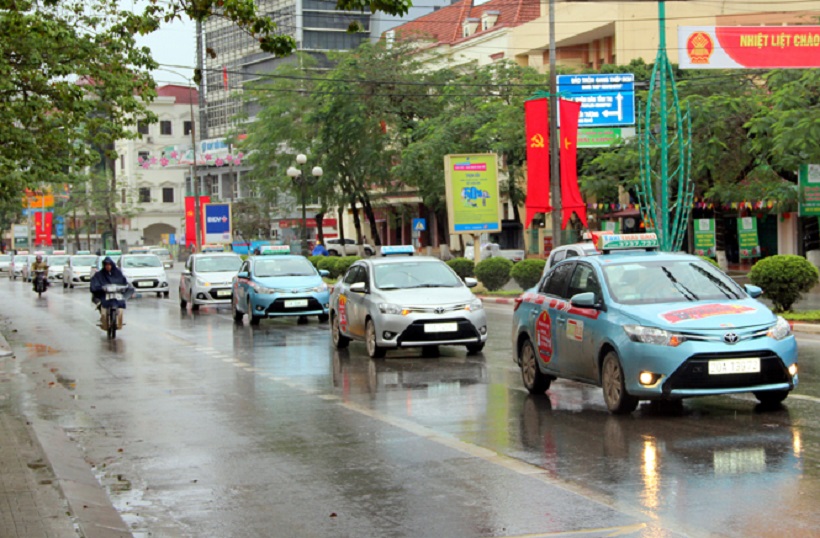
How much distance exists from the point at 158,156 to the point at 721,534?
114 metres

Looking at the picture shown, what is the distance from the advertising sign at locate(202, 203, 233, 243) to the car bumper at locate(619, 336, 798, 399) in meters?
Answer: 54.0

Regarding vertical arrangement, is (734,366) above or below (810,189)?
below

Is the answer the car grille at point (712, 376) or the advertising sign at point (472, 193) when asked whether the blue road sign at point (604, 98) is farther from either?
the car grille at point (712, 376)

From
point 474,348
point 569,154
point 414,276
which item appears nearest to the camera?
point 474,348

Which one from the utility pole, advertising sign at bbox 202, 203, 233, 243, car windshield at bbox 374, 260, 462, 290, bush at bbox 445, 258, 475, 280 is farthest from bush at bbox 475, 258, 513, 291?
advertising sign at bbox 202, 203, 233, 243

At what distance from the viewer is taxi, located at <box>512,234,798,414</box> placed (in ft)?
35.6

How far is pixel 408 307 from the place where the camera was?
18.0 m

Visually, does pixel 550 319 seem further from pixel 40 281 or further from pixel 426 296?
pixel 40 281

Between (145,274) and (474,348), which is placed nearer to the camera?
(474,348)

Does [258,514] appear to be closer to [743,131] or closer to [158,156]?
[743,131]

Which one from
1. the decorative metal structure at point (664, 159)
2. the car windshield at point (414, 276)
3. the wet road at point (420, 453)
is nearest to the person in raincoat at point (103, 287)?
the wet road at point (420, 453)

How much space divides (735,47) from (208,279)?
17550 mm

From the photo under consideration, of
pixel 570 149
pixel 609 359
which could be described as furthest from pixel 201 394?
pixel 570 149

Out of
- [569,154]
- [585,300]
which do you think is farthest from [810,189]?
[585,300]
